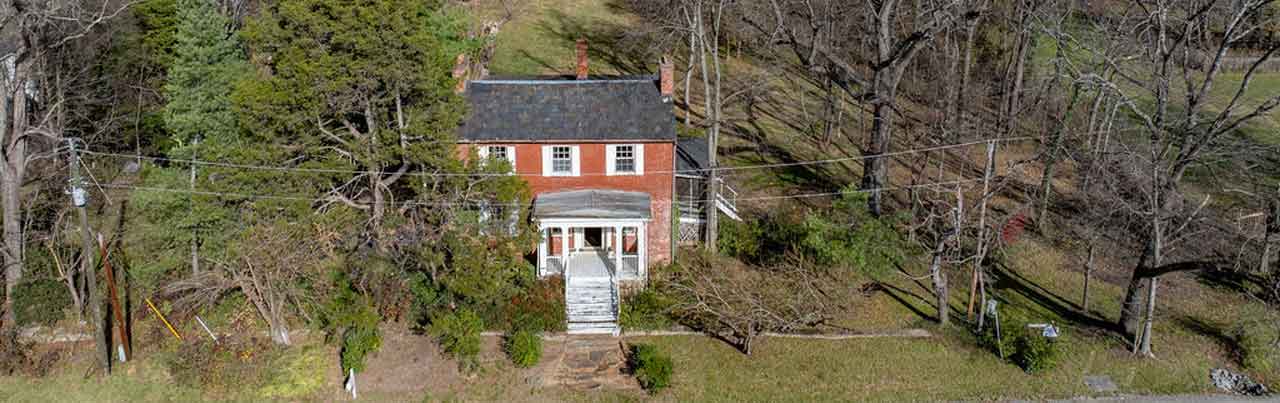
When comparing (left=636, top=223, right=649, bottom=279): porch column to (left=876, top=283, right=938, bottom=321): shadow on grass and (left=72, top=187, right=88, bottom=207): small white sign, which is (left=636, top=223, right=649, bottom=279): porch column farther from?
(left=72, top=187, right=88, bottom=207): small white sign

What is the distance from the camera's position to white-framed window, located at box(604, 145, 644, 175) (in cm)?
2944

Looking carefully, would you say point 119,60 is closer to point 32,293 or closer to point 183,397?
point 32,293

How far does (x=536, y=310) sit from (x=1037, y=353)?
1399 cm

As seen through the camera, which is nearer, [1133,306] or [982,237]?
[1133,306]

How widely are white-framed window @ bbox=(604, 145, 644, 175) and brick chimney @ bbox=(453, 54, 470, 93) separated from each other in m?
5.15

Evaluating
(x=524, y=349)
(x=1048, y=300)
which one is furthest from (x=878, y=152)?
(x=524, y=349)

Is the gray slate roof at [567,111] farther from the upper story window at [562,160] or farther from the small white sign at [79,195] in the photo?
→ the small white sign at [79,195]

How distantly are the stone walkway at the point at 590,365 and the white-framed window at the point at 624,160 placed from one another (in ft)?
18.3

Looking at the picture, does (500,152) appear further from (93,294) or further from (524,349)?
(93,294)

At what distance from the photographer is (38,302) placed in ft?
88.0

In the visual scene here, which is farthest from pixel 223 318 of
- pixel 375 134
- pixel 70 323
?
pixel 375 134

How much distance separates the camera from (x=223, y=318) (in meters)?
27.3

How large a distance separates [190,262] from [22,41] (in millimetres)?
7744

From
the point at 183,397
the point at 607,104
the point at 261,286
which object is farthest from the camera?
the point at 607,104
